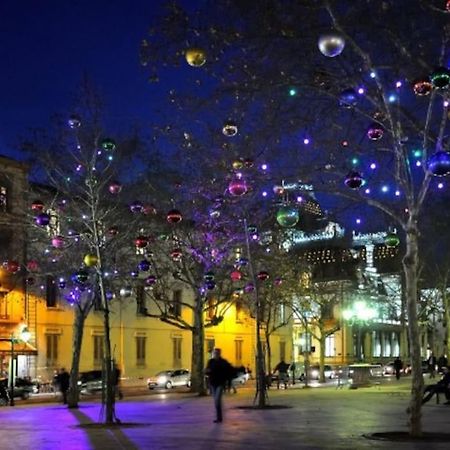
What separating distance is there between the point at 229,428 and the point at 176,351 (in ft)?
139

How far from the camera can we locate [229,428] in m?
17.5

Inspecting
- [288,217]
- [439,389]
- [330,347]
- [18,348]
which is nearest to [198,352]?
[18,348]

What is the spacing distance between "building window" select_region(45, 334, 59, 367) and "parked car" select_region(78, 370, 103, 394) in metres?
5.14

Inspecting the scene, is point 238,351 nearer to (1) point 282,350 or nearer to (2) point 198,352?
(1) point 282,350

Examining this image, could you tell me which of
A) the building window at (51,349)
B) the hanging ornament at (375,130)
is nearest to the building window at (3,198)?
the building window at (51,349)

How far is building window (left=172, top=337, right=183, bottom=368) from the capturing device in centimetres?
5891

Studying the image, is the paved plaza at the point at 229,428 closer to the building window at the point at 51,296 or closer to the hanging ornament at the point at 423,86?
the hanging ornament at the point at 423,86

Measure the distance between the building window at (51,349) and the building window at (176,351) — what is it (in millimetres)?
11215

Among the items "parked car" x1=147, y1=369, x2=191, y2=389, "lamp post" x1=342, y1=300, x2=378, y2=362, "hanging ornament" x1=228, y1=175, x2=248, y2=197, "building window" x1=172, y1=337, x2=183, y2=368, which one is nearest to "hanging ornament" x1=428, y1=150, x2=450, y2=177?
"hanging ornament" x1=228, y1=175, x2=248, y2=197

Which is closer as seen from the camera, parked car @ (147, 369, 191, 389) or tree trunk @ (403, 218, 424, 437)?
tree trunk @ (403, 218, 424, 437)

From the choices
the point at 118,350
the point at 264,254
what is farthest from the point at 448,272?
the point at 118,350

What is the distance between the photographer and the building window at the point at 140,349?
182 feet

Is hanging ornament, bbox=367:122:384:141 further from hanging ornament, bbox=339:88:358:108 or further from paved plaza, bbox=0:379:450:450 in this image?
paved plaza, bbox=0:379:450:450

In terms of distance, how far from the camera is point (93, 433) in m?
17.2
